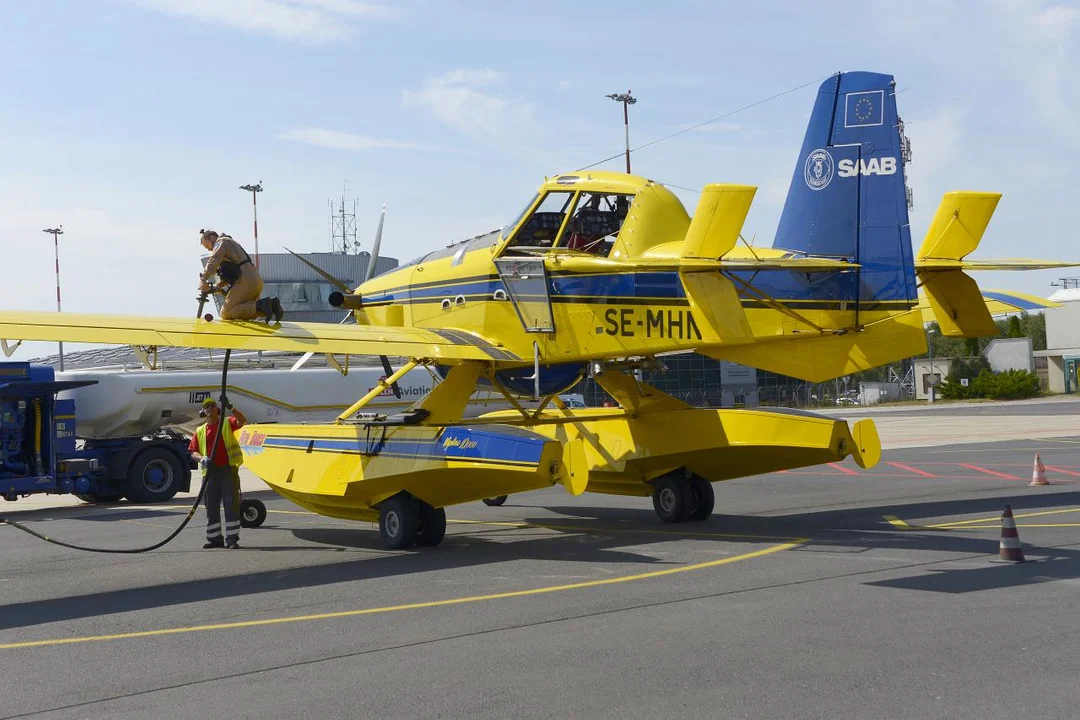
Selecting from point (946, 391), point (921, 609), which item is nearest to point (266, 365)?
point (921, 609)

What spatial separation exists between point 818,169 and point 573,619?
755 centimetres

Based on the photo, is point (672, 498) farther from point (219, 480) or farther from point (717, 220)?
point (219, 480)

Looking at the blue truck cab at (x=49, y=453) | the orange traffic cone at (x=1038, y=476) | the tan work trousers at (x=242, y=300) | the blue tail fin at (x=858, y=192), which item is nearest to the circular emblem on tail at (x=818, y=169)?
the blue tail fin at (x=858, y=192)

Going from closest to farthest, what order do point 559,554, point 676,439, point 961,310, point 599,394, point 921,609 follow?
point 921,609 → point 559,554 → point 961,310 → point 676,439 → point 599,394

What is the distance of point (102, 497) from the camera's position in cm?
2291

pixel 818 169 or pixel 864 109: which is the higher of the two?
pixel 864 109

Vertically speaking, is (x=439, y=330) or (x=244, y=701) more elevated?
(x=439, y=330)

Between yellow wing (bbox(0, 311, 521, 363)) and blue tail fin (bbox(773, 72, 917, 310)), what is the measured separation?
14.1 ft

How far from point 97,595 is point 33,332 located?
2.88 metres

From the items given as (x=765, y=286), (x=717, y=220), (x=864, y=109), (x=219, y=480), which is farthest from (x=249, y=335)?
(x=864, y=109)

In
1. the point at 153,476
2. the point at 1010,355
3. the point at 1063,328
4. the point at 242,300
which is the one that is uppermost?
the point at 1063,328

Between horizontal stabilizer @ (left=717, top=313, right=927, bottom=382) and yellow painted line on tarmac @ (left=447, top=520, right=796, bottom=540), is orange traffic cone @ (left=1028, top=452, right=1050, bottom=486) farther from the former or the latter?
yellow painted line on tarmac @ (left=447, top=520, right=796, bottom=540)

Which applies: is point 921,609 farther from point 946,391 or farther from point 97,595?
point 946,391

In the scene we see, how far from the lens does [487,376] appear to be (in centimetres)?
1562
